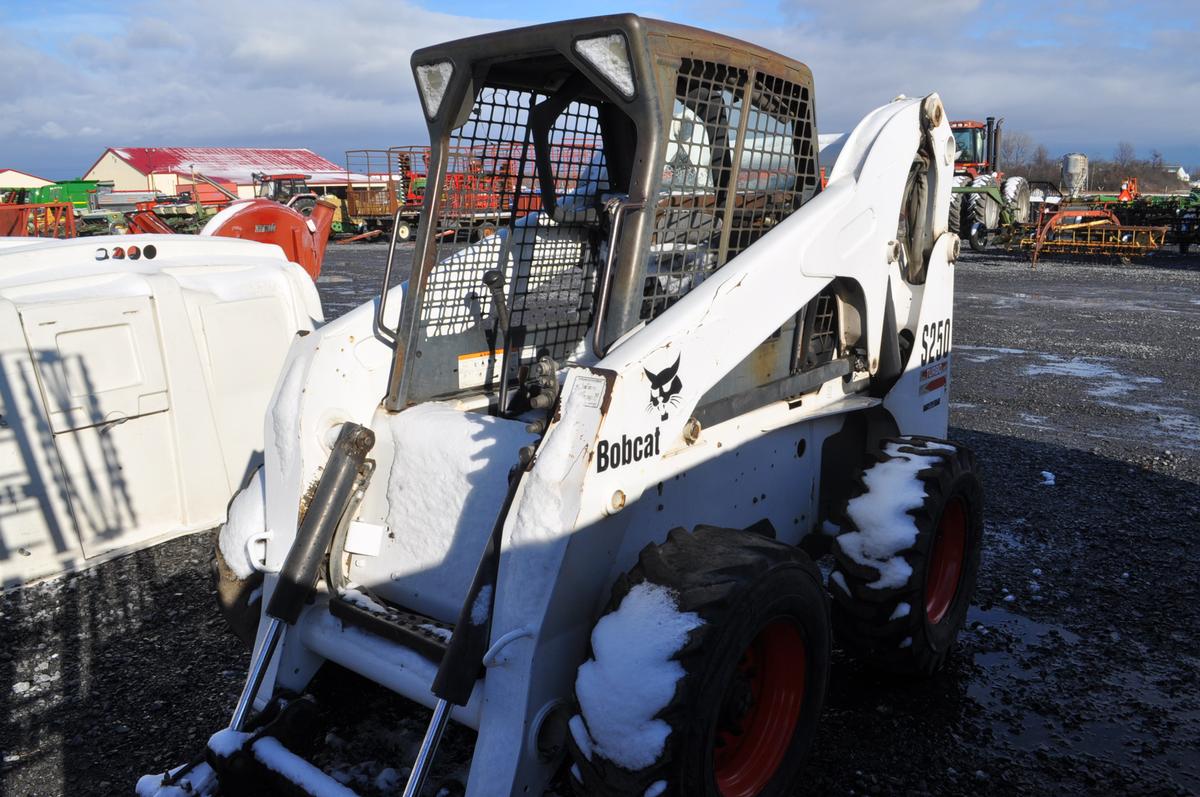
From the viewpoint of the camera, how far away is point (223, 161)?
170 ft

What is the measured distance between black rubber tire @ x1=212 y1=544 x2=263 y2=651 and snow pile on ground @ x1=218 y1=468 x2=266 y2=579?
26 mm

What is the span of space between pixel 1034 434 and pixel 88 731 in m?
6.18

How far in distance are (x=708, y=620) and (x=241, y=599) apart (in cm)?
179

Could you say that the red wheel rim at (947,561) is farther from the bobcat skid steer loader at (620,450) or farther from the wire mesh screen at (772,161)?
the wire mesh screen at (772,161)

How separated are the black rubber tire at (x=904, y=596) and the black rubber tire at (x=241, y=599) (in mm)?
2025

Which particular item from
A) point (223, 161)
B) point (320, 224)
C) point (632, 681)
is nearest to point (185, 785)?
point (632, 681)

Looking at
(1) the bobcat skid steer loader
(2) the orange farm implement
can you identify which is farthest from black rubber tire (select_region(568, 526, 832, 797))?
(2) the orange farm implement

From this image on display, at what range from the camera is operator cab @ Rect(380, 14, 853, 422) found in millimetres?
2834

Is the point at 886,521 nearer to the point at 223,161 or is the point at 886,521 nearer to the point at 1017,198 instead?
the point at 1017,198

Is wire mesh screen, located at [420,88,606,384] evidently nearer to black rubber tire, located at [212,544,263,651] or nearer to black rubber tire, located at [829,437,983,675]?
black rubber tire, located at [212,544,263,651]

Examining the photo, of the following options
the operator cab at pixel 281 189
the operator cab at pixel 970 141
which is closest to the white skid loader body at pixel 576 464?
the operator cab at pixel 281 189

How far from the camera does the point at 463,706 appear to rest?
2576mm

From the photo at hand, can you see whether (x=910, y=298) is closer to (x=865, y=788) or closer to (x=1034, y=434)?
(x=865, y=788)

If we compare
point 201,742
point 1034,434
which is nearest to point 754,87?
point 201,742
